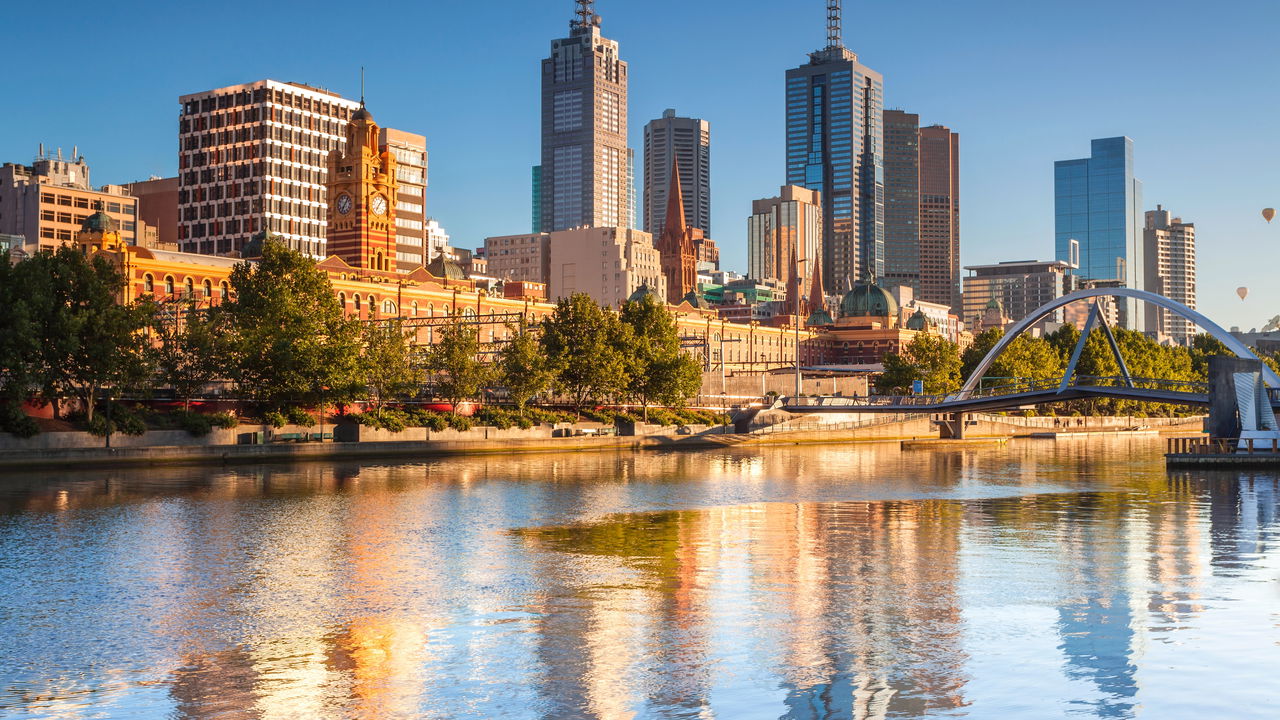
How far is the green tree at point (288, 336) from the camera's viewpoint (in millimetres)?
92125

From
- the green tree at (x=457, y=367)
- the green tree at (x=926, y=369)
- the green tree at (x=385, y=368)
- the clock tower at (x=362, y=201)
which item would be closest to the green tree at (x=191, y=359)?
the green tree at (x=385, y=368)

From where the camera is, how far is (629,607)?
28.3m

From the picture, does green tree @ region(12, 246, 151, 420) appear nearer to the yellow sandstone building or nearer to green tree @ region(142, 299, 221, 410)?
green tree @ region(142, 299, 221, 410)

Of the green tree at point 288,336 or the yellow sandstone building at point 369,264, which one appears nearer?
the green tree at point 288,336

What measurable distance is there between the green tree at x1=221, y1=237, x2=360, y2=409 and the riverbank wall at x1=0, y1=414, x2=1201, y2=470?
134 inches

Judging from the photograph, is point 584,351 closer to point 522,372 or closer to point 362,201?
A: point 522,372

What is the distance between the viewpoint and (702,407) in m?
146

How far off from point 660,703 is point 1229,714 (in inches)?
326

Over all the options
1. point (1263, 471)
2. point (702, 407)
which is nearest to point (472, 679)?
point (1263, 471)

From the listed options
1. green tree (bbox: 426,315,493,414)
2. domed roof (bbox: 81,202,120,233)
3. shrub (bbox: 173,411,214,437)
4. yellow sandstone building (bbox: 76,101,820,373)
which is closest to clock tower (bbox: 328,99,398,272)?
yellow sandstone building (bbox: 76,101,820,373)

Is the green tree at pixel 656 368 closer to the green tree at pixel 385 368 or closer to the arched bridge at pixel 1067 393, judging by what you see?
the arched bridge at pixel 1067 393

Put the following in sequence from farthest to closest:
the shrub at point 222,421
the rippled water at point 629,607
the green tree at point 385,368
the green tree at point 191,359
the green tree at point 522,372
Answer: the green tree at point 522,372
the green tree at point 385,368
the green tree at point 191,359
the shrub at point 222,421
the rippled water at point 629,607

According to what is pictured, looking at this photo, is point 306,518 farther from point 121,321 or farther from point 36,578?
point 121,321

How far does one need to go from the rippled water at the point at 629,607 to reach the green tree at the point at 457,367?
48.8 m
